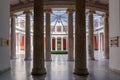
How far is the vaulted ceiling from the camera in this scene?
25933mm

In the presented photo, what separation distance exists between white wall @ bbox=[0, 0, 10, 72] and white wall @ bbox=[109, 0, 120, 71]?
7093 mm

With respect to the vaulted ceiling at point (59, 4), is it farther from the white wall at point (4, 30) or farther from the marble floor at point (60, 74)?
the marble floor at point (60, 74)

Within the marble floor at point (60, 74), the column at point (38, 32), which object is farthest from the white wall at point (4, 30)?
the column at point (38, 32)

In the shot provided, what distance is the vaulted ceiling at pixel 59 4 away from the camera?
1021 inches

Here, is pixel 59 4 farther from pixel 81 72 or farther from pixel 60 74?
pixel 81 72

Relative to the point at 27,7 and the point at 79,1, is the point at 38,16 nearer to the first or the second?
the point at 79,1

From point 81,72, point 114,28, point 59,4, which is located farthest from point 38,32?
point 59,4

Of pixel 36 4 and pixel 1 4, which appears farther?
pixel 1 4

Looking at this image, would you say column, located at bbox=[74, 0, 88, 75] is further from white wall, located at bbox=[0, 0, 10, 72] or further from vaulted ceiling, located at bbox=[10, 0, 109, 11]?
vaulted ceiling, located at bbox=[10, 0, 109, 11]

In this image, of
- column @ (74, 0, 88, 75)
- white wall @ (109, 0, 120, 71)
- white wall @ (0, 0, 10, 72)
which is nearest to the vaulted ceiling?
white wall @ (0, 0, 10, 72)

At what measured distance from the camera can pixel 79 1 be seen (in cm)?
1371

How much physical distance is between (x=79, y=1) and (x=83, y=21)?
46.3 inches

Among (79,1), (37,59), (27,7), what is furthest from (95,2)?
(37,59)

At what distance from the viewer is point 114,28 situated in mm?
15188
